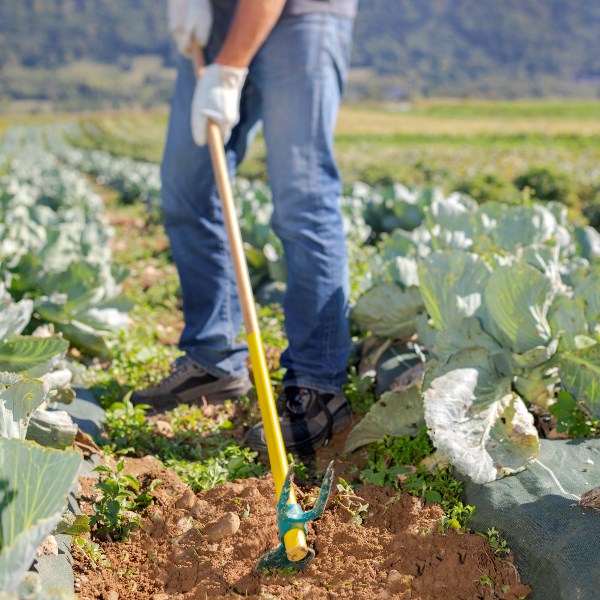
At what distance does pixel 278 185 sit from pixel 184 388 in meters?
0.91

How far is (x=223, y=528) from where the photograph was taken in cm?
187

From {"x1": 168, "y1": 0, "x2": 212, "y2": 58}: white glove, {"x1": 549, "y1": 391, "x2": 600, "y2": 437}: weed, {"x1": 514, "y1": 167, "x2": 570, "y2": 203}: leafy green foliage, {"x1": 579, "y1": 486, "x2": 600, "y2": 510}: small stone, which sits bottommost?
{"x1": 514, "y1": 167, "x2": 570, "y2": 203}: leafy green foliage

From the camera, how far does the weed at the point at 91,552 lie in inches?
69.9

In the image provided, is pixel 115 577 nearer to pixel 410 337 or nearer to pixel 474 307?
pixel 474 307

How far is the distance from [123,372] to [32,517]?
6.51 ft

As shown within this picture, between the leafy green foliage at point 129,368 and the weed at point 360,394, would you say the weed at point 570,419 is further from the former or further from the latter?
the leafy green foliage at point 129,368

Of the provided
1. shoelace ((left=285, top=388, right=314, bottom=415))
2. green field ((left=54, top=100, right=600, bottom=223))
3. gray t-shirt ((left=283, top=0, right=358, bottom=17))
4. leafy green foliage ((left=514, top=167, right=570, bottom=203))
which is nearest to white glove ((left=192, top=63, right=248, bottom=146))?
gray t-shirt ((left=283, top=0, right=358, bottom=17))

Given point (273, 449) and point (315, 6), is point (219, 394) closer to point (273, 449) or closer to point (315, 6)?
point (273, 449)

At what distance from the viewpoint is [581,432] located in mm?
2135

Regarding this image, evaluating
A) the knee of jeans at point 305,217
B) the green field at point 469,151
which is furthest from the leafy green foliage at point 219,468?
the green field at point 469,151

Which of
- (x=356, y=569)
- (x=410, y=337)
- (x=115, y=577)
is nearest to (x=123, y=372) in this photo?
(x=410, y=337)

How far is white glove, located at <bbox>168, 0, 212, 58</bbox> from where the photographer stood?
8.55 feet

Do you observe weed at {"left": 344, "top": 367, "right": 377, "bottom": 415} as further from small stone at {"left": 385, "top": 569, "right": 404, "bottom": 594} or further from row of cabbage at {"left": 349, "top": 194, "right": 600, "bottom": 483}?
small stone at {"left": 385, "top": 569, "right": 404, "bottom": 594}

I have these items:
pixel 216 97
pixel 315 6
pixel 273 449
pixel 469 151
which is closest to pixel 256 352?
pixel 273 449
